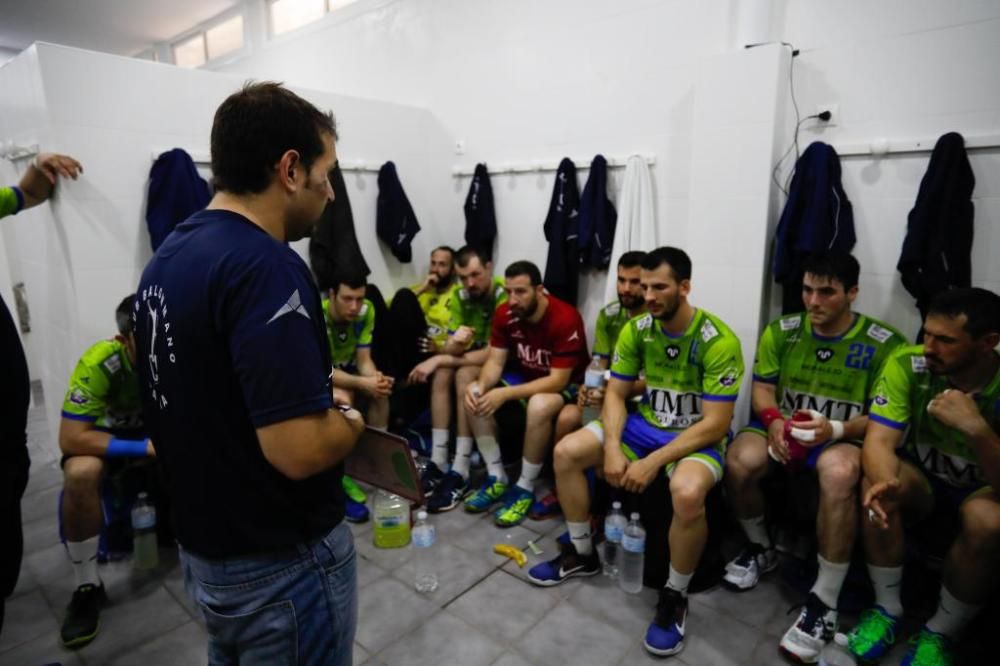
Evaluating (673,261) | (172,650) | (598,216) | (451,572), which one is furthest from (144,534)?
(598,216)

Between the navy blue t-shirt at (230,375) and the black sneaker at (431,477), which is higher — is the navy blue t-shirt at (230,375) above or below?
above

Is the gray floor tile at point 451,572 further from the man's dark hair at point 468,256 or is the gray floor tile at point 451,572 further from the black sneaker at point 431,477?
the man's dark hair at point 468,256

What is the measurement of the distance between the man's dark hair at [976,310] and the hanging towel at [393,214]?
9.44 ft

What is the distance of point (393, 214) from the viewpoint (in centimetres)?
368

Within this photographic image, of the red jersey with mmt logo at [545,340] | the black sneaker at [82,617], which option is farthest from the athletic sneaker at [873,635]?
the black sneaker at [82,617]

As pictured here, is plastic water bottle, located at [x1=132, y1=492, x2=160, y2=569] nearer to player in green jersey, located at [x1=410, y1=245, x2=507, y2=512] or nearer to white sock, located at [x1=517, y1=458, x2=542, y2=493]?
player in green jersey, located at [x1=410, y1=245, x2=507, y2=512]

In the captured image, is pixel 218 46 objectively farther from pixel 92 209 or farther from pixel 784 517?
pixel 784 517

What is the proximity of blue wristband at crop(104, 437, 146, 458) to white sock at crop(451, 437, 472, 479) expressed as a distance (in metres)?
1.40

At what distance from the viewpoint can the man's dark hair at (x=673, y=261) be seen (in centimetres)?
218

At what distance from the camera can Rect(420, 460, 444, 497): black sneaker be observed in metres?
2.83

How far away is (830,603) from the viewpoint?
73.5 inches

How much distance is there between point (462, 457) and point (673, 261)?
1488 mm

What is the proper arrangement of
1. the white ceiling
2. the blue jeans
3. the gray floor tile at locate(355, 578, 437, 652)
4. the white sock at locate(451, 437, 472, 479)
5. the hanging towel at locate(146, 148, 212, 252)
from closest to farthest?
the blue jeans < the gray floor tile at locate(355, 578, 437, 652) < the hanging towel at locate(146, 148, 212, 252) < the white sock at locate(451, 437, 472, 479) < the white ceiling

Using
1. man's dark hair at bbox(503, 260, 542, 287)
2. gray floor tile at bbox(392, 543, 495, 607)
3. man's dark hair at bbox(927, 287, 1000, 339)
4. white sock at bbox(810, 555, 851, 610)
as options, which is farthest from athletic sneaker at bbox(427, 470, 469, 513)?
man's dark hair at bbox(927, 287, 1000, 339)
